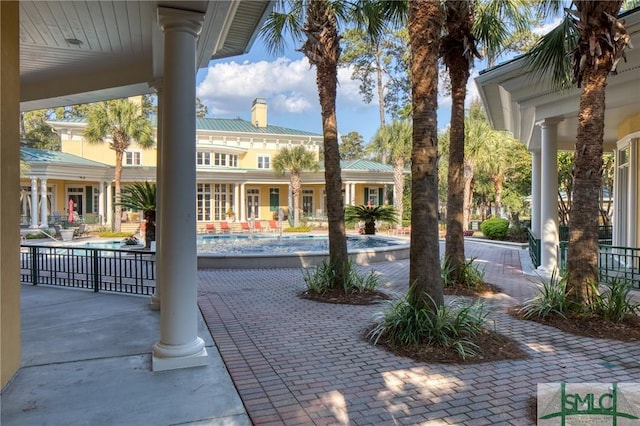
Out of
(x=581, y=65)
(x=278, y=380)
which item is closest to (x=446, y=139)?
(x=581, y=65)

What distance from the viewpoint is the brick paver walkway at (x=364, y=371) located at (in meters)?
3.48

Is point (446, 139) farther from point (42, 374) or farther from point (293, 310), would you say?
point (42, 374)

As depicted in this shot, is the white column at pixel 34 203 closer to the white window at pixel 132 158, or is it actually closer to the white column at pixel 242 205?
the white window at pixel 132 158

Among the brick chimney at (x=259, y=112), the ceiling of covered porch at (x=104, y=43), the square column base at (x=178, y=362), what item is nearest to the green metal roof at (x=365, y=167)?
the brick chimney at (x=259, y=112)

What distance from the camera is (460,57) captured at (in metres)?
9.05

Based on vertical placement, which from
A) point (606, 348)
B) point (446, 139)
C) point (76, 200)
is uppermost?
point (446, 139)

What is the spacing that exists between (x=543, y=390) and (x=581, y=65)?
4847 mm

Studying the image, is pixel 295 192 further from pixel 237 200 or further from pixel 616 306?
pixel 616 306

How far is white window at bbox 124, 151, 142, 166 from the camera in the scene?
3003 cm

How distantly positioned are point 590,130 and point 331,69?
4.77 metres

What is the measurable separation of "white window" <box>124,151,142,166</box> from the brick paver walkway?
2610cm

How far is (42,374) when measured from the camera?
4.12 m

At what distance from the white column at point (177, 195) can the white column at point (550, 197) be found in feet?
30.1

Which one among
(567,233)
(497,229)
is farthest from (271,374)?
(497,229)
